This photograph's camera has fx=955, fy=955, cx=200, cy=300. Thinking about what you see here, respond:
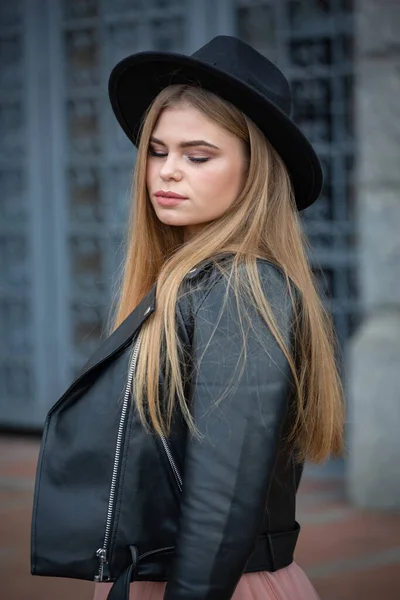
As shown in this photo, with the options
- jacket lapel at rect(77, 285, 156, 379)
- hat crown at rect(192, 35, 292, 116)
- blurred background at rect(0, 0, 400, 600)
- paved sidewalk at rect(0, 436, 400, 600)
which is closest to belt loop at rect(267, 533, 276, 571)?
jacket lapel at rect(77, 285, 156, 379)

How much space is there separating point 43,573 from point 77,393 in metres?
0.33

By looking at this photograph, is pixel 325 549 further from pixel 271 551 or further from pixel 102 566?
pixel 102 566

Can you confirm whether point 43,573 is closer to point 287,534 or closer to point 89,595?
point 287,534

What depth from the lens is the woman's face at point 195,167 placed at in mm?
1850

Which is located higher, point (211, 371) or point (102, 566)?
point (211, 371)

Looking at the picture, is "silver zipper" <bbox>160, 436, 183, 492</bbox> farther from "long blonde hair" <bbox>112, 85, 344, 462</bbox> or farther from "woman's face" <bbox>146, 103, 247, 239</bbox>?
"woman's face" <bbox>146, 103, 247, 239</bbox>

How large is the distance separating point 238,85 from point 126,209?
4582mm

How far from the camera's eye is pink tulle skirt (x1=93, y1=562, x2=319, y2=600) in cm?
183

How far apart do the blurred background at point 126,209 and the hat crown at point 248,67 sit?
1949mm

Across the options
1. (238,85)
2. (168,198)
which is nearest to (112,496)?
(168,198)

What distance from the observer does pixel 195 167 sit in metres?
1.85

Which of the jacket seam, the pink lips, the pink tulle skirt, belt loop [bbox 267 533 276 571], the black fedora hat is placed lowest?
the pink tulle skirt

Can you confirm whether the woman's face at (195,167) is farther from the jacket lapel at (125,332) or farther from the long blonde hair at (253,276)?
the jacket lapel at (125,332)

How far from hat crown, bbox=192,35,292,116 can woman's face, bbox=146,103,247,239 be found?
111 millimetres
